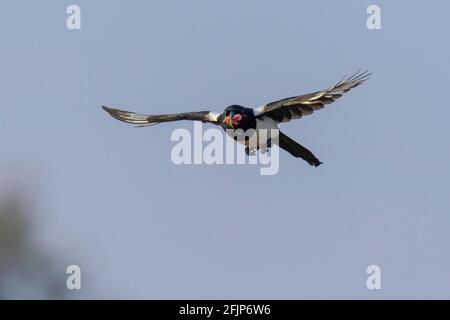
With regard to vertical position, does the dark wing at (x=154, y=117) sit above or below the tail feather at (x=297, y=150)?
above

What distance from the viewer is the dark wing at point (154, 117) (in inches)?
1162

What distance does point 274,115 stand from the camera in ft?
95.0

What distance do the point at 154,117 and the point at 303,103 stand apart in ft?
10.4

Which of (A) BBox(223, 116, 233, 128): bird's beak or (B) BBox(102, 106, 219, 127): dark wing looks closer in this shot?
(A) BBox(223, 116, 233, 128): bird's beak

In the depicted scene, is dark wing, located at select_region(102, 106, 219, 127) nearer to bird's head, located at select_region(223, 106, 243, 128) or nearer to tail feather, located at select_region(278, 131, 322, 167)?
bird's head, located at select_region(223, 106, 243, 128)

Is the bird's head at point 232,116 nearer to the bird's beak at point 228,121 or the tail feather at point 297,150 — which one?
the bird's beak at point 228,121

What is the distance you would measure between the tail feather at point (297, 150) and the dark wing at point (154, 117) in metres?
1.38

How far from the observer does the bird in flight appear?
28125 millimetres

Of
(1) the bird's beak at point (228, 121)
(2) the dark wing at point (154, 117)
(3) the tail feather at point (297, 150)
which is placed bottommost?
(3) the tail feather at point (297, 150)

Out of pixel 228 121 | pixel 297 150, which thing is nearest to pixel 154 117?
pixel 228 121

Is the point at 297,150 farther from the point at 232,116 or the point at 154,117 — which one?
the point at 154,117

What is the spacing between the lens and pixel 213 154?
29.1 metres

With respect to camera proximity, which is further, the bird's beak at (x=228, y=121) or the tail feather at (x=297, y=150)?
the tail feather at (x=297, y=150)
